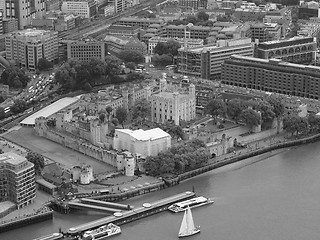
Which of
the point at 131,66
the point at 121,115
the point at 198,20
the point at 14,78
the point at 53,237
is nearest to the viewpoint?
the point at 53,237

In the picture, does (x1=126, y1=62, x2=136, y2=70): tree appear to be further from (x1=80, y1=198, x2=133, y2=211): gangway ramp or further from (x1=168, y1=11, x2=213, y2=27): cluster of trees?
(x1=80, y1=198, x2=133, y2=211): gangway ramp

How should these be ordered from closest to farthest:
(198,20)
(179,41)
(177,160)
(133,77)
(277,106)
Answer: (177,160), (277,106), (133,77), (179,41), (198,20)

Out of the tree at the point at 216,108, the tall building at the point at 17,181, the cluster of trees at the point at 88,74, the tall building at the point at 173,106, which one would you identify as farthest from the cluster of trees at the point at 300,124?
the tall building at the point at 17,181

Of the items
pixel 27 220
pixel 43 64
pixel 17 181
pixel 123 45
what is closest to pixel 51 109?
pixel 43 64

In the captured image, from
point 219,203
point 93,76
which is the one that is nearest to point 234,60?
point 93,76

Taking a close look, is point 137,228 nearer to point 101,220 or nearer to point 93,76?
point 101,220

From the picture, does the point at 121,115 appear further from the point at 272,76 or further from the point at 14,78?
the point at 272,76
